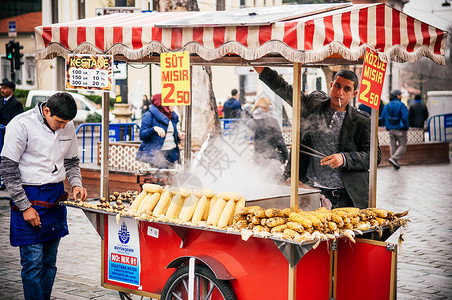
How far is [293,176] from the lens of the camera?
14.0ft

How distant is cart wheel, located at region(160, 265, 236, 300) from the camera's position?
4180mm

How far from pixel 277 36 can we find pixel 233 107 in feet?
46.1

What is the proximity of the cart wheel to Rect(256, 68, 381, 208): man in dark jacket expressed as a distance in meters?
1.52

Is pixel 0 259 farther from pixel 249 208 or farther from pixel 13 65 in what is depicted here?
pixel 13 65

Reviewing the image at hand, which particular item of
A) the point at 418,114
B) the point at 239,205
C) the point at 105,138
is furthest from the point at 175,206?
the point at 418,114

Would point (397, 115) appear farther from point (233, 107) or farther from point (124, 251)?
point (124, 251)

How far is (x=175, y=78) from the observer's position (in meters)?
4.71

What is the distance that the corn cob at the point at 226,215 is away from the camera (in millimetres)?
4301

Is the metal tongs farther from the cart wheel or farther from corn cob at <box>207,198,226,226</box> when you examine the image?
the cart wheel

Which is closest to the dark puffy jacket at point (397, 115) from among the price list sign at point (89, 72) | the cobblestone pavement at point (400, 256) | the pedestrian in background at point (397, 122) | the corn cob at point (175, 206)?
the pedestrian in background at point (397, 122)

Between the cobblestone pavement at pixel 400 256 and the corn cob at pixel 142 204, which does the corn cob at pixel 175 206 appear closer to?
the corn cob at pixel 142 204

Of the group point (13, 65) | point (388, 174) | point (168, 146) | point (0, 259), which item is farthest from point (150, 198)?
point (13, 65)

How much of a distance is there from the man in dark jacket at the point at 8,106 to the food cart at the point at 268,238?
6929 millimetres

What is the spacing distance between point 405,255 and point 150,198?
3.83 meters
